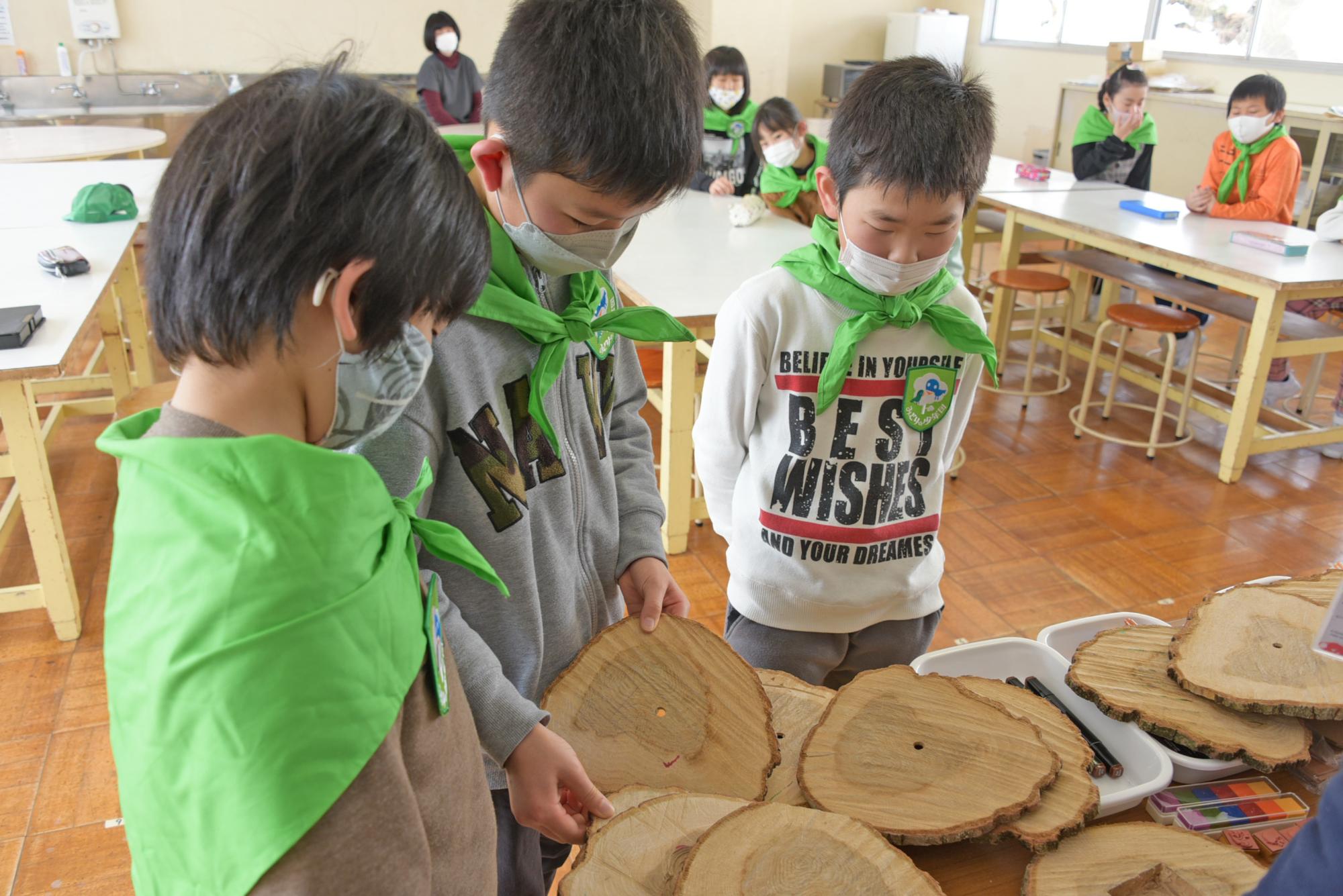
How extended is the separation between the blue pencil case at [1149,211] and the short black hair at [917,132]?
2.93 metres

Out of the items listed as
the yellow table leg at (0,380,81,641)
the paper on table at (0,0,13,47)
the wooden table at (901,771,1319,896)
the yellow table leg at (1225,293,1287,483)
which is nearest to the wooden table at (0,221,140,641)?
the yellow table leg at (0,380,81,641)

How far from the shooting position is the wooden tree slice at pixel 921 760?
98 cm

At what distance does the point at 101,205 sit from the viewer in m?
3.13

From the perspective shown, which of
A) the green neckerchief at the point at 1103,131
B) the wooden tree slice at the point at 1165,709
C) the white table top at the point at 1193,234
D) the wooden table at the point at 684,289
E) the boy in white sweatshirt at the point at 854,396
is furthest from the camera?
the green neckerchief at the point at 1103,131

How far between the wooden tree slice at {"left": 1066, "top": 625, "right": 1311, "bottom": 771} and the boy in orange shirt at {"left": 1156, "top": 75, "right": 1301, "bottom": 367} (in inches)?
116

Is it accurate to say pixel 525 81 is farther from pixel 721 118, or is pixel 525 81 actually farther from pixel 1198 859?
pixel 721 118

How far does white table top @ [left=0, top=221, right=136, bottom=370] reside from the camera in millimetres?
2033

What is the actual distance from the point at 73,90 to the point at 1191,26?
7.15 metres

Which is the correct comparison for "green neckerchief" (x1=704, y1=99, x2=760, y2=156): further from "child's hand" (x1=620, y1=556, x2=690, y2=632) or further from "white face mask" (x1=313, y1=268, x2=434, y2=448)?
"white face mask" (x1=313, y1=268, x2=434, y2=448)

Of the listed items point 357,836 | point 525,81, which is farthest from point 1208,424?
point 357,836

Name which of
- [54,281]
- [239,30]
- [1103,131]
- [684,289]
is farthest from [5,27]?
[1103,131]

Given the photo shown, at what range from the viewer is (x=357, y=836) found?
0.61 metres

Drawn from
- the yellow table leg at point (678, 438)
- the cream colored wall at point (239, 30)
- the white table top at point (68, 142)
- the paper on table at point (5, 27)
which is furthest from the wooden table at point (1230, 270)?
the paper on table at point (5, 27)

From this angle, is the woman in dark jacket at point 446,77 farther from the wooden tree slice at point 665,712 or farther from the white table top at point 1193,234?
the wooden tree slice at point 665,712
